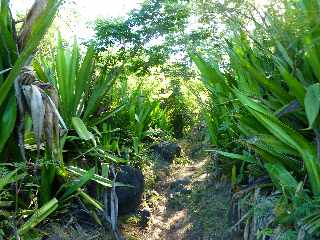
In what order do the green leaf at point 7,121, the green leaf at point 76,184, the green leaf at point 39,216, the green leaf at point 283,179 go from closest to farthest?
the green leaf at point 283,179 < the green leaf at point 39,216 < the green leaf at point 7,121 < the green leaf at point 76,184

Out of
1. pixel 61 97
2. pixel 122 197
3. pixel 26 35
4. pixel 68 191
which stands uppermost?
pixel 26 35

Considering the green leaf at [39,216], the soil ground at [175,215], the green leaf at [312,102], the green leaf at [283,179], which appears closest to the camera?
the green leaf at [312,102]

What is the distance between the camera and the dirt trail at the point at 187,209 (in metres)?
4.11

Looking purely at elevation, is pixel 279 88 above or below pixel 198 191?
above

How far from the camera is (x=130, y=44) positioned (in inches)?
334

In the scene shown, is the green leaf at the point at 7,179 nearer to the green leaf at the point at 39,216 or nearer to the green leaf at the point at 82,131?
the green leaf at the point at 39,216

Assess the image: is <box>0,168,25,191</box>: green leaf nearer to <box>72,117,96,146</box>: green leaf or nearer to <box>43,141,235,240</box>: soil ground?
<box>43,141,235,240</box>: soil ground

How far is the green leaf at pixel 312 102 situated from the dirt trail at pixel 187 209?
1.43 meters

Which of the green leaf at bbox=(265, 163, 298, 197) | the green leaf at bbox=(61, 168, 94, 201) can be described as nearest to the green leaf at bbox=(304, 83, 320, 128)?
the green leaf at bbox=(265, 163, 298, 197)

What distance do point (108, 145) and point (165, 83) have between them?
4.45 meters

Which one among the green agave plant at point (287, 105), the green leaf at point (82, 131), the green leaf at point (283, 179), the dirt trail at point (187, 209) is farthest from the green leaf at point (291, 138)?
the green leaf at point (82, 131)

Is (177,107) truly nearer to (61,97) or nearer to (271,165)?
(61,97)

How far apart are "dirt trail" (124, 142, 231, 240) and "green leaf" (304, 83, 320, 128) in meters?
1.43

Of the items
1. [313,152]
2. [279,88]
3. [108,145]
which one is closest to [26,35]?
[108,145]
